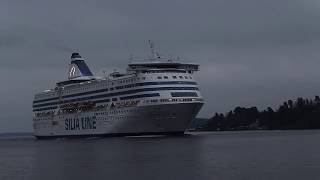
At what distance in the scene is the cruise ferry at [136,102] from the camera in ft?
358

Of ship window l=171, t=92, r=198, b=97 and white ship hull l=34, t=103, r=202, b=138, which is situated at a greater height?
ship window l=171, t=92, r=198, b=97

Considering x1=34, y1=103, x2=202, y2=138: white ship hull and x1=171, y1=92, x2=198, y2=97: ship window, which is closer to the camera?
x1=34, y1=103, x2=202, y2=138: white ship hull

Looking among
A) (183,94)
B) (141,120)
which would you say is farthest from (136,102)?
(183,94)

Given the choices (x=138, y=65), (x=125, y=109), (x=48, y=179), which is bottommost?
(x=48, y=179)

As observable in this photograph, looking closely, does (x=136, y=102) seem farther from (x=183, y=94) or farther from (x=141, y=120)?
(x=183, y=94)

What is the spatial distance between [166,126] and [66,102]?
1274 inches

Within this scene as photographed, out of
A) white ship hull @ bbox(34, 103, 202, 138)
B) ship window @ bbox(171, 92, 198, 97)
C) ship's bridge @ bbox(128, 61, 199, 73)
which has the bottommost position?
white ship hull @ bbox(34, 103, 202, 138)

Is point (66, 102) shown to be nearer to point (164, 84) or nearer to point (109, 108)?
point (109, 108)

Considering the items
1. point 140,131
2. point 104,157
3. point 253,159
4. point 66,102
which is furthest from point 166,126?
point 253,159

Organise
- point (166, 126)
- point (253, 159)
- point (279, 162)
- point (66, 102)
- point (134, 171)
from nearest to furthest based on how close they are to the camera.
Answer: point (134, 171) < point (279, 162) < point (253, 159) < point (166, 126) < point (66, 102)

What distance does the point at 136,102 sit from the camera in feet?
363

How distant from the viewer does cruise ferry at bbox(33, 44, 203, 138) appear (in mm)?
109125

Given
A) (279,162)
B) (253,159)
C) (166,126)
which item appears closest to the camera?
(279,162)

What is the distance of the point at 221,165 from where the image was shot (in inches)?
2045
